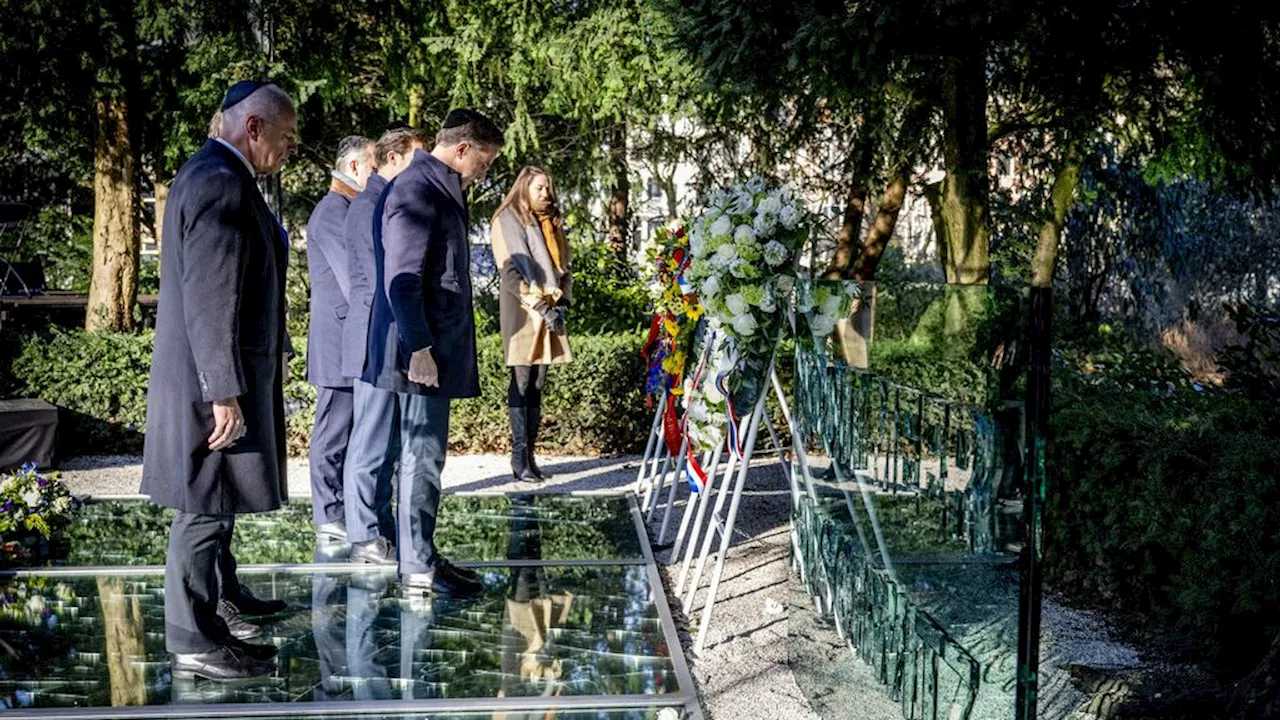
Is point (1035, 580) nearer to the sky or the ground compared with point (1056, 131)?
nearer to the ground

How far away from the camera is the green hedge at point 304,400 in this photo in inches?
437

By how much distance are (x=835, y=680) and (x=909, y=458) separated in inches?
46.0

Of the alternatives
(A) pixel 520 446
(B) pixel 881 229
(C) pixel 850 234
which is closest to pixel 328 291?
(A) pixel 520 446

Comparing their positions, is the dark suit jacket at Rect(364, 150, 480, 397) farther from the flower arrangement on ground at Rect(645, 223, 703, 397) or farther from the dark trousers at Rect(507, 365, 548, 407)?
the dark trousers at Rect(507, 365, 548, 407)

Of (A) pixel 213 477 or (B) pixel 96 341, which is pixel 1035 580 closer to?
(A) pixel 213 477

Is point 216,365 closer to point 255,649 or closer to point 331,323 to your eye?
point 255,649

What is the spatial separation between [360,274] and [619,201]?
1200 centimetres

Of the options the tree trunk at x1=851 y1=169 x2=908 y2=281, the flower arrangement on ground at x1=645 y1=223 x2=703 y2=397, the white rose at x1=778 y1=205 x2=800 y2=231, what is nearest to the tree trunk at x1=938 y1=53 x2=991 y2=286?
the flower arrangement on ground at x1=645 y1=223 x2=703 y2=397

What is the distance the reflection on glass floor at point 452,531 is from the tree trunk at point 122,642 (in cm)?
60

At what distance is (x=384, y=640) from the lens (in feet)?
17.4

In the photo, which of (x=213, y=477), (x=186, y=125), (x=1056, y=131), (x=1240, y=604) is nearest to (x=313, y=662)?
(x=213, y=477)

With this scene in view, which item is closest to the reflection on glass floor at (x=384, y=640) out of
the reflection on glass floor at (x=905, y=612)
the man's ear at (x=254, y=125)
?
the reflection on glass floor at (x=905, y=612)

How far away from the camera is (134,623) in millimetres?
5535

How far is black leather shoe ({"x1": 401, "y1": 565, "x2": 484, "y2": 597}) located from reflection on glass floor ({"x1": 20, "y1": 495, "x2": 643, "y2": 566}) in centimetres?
73
